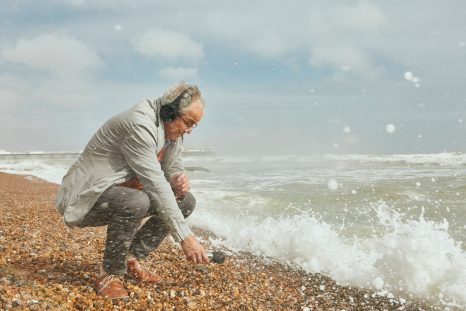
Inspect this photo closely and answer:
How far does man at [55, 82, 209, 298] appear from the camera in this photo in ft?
10.9

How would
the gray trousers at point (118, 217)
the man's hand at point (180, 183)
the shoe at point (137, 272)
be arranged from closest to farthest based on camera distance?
the gray trousers at point (118, 217), the man's hand at point (180, 183), the shoe at point (137, 272)

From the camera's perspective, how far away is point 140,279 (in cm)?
419

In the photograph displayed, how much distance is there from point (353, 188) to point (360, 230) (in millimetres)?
9188

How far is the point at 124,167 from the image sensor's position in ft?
11.5

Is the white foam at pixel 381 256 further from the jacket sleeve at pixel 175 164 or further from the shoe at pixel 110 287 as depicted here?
the shoe at pixel 110 287

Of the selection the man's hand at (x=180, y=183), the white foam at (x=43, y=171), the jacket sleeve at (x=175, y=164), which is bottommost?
the white foam at (x=43, y=171)

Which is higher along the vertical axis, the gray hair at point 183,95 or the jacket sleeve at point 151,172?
the gray hair at point 183,95

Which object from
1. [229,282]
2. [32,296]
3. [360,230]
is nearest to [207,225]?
[360,230]

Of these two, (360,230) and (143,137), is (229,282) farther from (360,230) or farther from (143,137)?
(360,230)

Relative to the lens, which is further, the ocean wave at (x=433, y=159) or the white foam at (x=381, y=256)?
the ocean wave at (x=433, y=159)

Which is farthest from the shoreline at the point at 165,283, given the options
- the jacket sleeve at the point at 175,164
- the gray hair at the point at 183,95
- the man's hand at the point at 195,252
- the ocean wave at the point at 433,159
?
the ocean wave at the point at 433,159

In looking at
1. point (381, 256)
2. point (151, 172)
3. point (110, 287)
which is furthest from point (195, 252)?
point (381, 256)

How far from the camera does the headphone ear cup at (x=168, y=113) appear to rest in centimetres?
339

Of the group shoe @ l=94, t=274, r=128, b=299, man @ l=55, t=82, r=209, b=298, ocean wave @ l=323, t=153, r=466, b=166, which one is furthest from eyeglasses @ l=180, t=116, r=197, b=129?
ocean wave @ l=323, t=153, r=466, b=166
